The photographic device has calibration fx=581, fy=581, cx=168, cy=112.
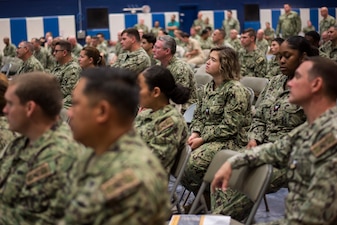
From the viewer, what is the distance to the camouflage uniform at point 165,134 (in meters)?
3.33

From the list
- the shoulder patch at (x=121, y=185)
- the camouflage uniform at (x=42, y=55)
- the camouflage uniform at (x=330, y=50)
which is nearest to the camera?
the shoulder patch at (x=121, y=185)

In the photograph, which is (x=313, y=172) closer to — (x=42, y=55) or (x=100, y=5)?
(x=42, y=55)

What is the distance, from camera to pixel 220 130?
426 centimetres

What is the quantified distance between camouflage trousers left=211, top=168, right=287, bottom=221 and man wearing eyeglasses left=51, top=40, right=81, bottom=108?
9.52 ft

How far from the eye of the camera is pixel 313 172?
2.39m

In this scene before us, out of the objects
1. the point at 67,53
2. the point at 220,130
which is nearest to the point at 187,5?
the point at 67,53

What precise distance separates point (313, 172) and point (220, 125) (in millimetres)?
1905

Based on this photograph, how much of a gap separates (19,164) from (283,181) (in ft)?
6.47

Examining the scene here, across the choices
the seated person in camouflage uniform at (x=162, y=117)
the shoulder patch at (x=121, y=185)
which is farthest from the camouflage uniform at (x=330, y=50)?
the shoulder patch at (x=121, y=185)

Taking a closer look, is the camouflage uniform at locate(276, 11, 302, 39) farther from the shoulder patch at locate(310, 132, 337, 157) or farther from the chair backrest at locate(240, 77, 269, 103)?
the shoulder patch at locate(310, 132, 337, 157)

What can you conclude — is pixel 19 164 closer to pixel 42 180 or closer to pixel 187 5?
pixel 42 180

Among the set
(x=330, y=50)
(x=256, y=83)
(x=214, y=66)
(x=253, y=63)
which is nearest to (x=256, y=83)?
(x=256, y=83)

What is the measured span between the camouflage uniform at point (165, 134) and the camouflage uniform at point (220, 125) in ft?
2.54

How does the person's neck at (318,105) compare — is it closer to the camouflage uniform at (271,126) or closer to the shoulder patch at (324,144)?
the shoulder patch at (324,144)
